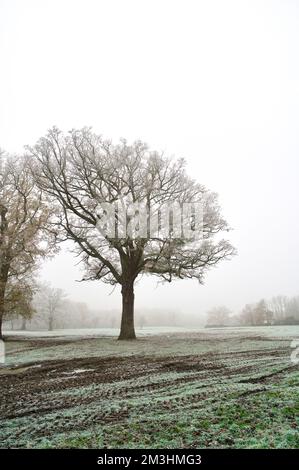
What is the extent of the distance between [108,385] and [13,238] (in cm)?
1508

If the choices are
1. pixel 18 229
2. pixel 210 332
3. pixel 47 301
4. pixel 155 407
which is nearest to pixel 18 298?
pixel 18 229

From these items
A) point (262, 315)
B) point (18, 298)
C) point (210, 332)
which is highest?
point (18, 298)

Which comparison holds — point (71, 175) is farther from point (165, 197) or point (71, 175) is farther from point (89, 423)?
point (89, 423)

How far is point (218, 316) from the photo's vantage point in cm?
10919

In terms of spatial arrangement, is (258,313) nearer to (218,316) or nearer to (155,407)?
(218,316)

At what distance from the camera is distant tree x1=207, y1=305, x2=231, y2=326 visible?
107 meters

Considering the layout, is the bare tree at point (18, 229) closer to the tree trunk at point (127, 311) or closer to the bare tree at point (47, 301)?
the tree trunk at point (127, 311)

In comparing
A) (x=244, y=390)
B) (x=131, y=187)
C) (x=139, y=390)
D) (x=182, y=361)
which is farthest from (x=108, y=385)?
(x=131, y=187)

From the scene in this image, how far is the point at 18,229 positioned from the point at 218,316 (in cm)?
9958

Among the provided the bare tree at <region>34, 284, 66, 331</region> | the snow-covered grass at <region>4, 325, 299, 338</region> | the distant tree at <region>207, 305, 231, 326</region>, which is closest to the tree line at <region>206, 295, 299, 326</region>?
the distant tree at <region>207, 305, 231, 326</region>

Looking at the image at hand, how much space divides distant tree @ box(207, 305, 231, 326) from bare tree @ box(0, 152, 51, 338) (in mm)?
94493

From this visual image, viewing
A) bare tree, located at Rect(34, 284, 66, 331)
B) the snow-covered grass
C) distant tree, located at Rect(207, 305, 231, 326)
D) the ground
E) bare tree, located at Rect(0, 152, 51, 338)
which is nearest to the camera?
the ground

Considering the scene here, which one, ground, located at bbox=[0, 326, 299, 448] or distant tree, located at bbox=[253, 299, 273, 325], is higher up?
ground, located at bbox=[0, 326, 299, 448]

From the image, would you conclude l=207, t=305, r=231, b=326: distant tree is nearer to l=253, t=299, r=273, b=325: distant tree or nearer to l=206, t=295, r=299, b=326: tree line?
l=206, t=295, r=299, b=326: tree line
